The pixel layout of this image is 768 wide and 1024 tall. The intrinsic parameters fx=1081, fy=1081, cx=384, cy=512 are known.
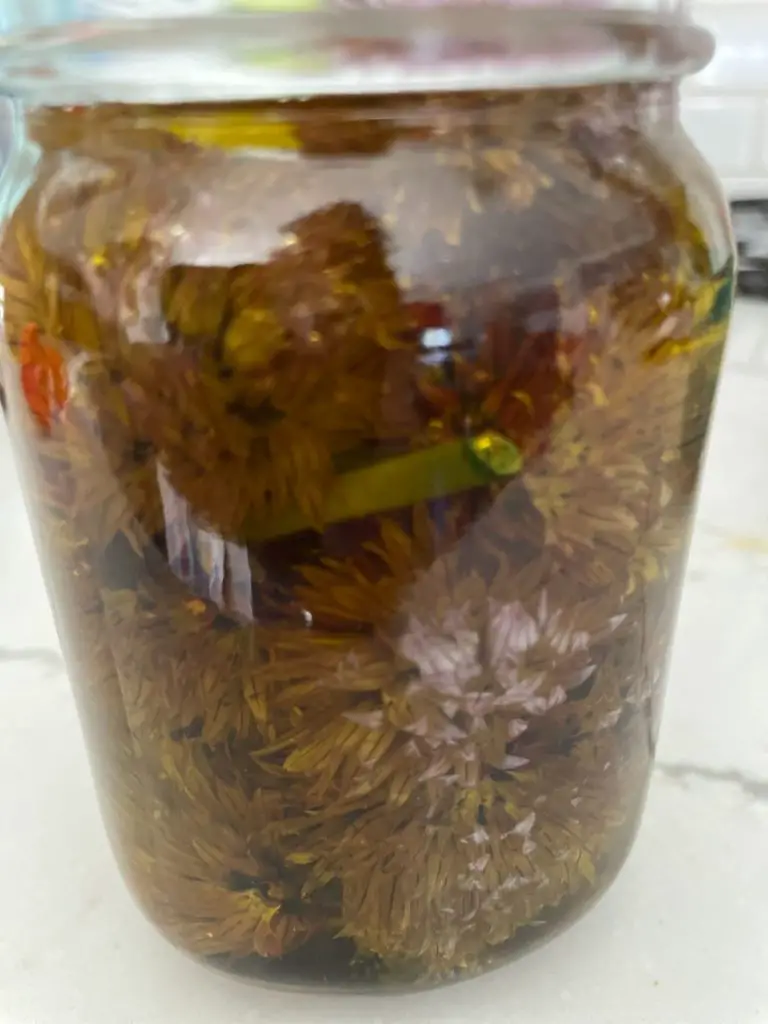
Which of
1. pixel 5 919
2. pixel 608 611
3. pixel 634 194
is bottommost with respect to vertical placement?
pixel 5 919

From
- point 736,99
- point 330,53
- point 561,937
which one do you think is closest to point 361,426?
point 330,53

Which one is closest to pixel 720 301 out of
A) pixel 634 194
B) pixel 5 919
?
pixel 634 194

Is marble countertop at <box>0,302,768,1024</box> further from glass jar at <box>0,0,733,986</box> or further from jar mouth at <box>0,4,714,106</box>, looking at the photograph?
jar mouth at <box>0,4,714,106</box>

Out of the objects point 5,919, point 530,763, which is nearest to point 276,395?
point 530,763

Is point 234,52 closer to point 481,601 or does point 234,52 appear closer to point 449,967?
point 481,601

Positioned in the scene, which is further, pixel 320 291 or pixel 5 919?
pixel 5 919

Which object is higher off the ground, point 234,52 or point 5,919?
point 234,52
